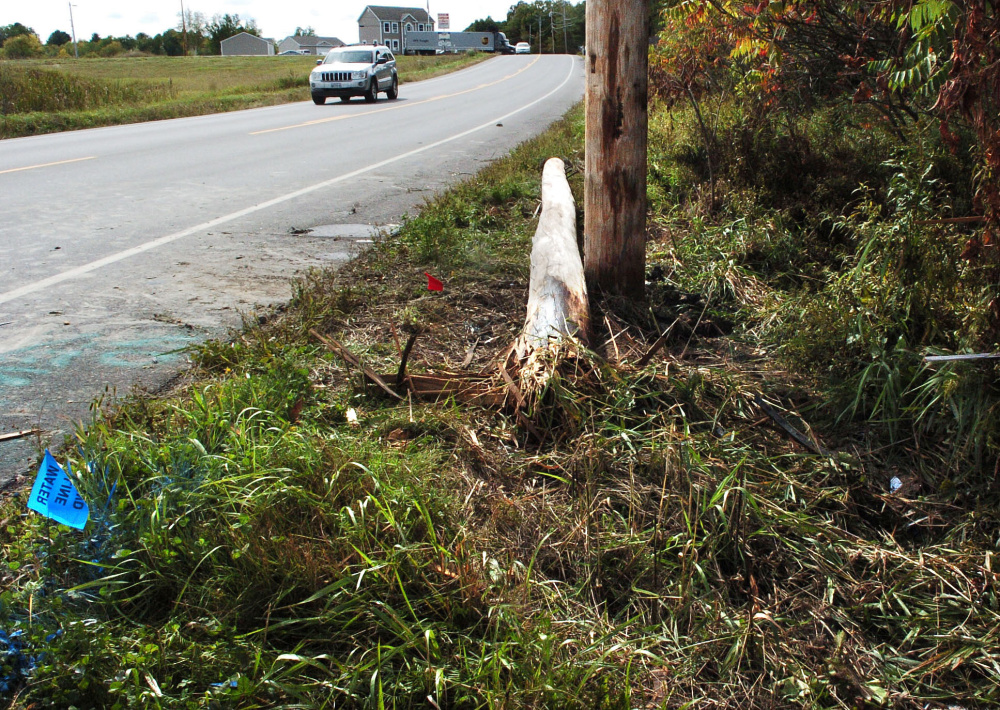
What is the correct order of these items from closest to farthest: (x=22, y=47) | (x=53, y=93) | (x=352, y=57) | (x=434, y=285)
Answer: (x=434, y=285) < (x=53, y=93) < (x=352, y=57) < (x=22, y=47)

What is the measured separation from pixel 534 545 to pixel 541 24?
425 feet

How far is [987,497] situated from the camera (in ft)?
8.79

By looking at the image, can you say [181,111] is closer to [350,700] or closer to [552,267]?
[552,267]

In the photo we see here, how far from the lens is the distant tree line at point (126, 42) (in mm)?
88125

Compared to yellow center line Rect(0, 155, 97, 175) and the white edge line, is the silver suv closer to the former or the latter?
the white edge line

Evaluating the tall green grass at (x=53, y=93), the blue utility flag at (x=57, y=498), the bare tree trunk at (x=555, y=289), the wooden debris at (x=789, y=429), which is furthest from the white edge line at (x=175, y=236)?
the tall green grass at (x=53, y=93)

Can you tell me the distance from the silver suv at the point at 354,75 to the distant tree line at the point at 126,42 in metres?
60.0

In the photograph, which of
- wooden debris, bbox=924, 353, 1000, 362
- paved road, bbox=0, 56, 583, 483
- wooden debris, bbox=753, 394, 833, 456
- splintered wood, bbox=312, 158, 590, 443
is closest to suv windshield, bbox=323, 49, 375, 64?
paved road, bbox=0, 56, 583, 483

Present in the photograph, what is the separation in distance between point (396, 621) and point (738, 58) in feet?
23.4

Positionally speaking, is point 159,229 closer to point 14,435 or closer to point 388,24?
point 14,435

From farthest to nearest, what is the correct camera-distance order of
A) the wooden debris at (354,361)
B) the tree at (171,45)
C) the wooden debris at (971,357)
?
the tree at (171,45)
the wooden debris at (354,361)
the wooden debris at (971,357)

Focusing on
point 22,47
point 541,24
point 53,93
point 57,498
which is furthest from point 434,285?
point 541,24

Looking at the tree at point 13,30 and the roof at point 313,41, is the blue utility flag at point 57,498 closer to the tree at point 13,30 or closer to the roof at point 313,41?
the tree at point 13,30

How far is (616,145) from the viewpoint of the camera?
14.2 ft
